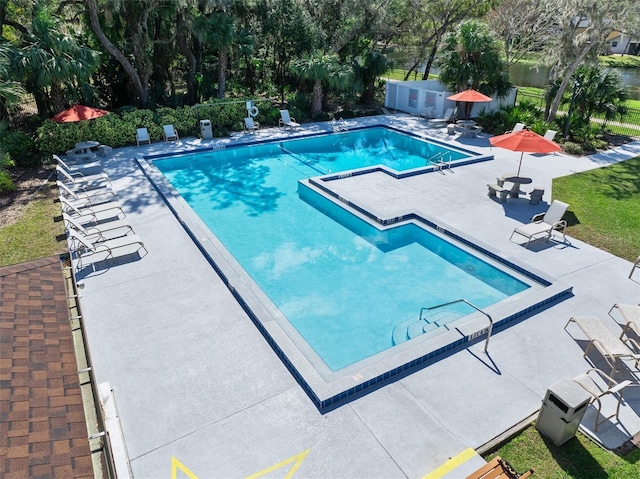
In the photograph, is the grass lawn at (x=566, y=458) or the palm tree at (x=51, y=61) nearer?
the grass lawn at (x=566, y=458)

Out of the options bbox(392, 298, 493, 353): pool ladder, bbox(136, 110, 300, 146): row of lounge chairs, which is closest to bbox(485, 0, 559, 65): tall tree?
bbox(136, 110, 300, 146): row of lounge chairs

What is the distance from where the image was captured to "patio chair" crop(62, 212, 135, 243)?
10.3 metres

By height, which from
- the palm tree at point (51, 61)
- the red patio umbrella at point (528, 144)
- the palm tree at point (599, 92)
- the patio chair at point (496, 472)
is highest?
the palm tree at point (51, 61)

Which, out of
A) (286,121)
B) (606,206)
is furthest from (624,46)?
(606,206)

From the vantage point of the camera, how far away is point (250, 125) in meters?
20.3

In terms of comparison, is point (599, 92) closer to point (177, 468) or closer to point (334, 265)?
point (334, 265)

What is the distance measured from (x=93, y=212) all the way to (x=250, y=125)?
34.6 ft

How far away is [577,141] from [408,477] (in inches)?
717

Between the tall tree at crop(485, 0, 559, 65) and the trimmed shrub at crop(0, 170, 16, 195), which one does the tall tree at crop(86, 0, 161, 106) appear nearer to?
the trimmed shrub at crop(0, 170, 16, 195)

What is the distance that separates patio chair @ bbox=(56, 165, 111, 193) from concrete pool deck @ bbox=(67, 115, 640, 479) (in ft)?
15.2

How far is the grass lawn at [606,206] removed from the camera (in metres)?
10.8

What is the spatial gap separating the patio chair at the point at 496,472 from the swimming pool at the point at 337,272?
225cm

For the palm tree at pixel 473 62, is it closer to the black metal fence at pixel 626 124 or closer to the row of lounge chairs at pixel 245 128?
the black metal fence at pixel 626 124

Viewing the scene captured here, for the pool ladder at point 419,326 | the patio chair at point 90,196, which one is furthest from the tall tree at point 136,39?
the pool ladder at point 419,326
